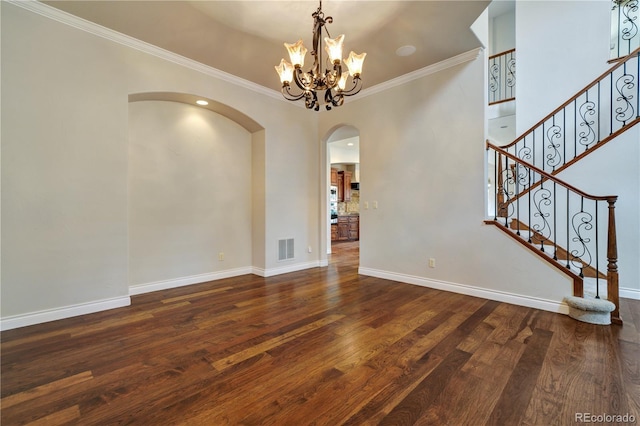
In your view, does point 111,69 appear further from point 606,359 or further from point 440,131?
point 606,359

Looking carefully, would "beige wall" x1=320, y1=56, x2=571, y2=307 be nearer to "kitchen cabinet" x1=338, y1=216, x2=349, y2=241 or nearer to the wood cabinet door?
"kitchen cabinet" x1=338, y1=216, x2=349, y2=241

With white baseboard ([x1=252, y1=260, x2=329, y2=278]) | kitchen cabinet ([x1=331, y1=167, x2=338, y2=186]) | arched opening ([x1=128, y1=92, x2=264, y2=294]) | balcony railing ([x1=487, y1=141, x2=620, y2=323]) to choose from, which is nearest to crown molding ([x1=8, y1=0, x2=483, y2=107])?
arched opening ([x1=128, y1=92, x2=264, y2=294])

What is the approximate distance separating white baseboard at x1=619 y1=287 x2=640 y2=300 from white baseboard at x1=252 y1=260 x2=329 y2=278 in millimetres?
4187

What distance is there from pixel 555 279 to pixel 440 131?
2.19 m

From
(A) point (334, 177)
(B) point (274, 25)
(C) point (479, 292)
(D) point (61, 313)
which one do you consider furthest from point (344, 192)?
(D) point (61, 313)

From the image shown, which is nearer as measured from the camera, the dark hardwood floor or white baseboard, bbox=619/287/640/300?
the dark hardwood floor

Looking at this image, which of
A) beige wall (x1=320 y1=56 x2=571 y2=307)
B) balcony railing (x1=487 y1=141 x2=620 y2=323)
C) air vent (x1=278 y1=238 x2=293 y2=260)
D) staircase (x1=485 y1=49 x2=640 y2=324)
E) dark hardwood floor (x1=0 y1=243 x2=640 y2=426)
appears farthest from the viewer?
air vent (x1=278 y1=238 x2=293 y2=260)

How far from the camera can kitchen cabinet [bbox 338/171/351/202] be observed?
9.59 meters

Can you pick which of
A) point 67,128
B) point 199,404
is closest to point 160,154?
point 67,128

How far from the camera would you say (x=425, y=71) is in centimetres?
386

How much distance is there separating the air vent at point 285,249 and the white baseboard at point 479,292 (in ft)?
4.42

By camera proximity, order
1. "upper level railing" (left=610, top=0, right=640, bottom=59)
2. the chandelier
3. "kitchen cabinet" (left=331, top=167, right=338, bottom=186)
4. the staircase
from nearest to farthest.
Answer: the chandelier
the staircase
"upper level railing" (left=610, top=0, right=640, bottom=59)
"kitchen cabinet" (left=331, top=167, right=338, bottom=186)

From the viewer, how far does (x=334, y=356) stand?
206 centimetres

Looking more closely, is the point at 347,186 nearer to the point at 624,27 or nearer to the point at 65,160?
the point at 624,27
